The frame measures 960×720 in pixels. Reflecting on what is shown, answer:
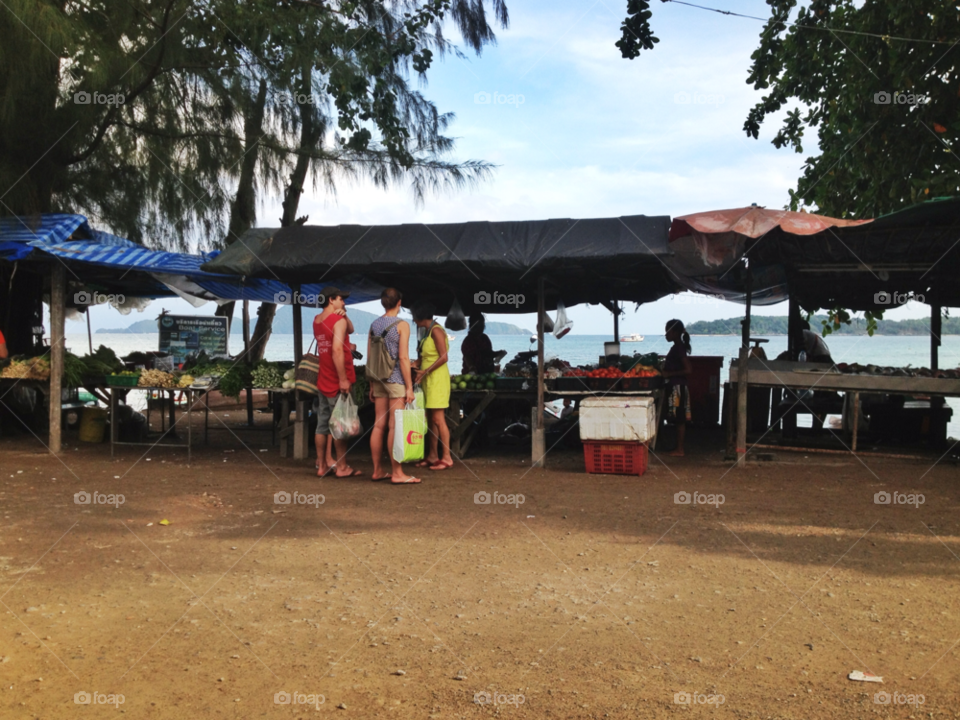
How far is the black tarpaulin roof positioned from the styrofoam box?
146 cm

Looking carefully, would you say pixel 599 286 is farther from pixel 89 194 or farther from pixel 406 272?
pixel 89 194

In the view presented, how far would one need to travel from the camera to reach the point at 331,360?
27.7ft

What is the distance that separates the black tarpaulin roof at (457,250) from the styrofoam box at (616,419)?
146 cm

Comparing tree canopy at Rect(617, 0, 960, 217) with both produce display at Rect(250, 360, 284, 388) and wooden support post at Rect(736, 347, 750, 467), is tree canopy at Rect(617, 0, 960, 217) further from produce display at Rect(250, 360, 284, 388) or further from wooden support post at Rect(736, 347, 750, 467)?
produce display at Rect(250, 360, 284, 388)

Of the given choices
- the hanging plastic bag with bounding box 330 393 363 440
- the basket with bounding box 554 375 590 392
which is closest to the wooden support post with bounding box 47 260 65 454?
the hanging plastic bag with bounding box 330 393 363 440

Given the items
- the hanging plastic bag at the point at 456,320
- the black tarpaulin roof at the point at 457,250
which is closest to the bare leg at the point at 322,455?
the black tarpaulin roof at the point at 457,250

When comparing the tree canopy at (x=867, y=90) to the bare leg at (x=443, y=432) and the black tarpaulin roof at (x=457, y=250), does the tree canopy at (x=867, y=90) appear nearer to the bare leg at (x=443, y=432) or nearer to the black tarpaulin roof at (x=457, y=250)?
the black tarpaulin roof at (x=457, y=250)

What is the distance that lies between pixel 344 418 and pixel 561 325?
4806 millimetres

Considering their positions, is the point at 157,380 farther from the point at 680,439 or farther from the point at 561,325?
the point at 680,439

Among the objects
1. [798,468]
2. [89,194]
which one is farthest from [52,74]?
[798,468]

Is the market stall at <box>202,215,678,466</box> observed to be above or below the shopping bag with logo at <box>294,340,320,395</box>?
above

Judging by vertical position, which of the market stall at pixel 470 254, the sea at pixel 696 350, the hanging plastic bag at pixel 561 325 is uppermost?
the market stall at pixel 470 254

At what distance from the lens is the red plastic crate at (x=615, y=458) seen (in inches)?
344

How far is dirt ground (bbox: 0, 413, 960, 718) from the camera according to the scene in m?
3.61
